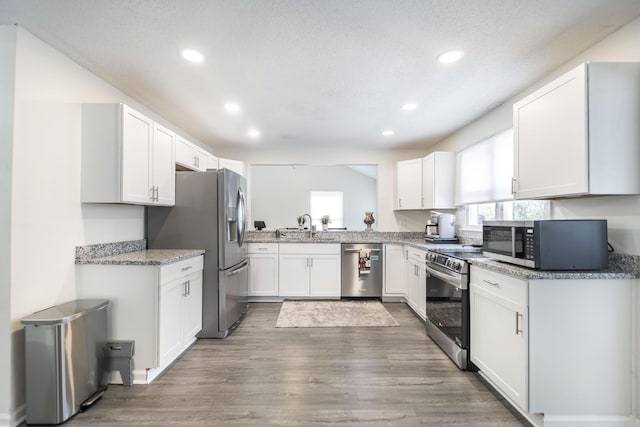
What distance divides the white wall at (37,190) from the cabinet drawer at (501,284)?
3086mm

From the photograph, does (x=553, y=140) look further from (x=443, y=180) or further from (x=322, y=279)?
(x=322, y=279)

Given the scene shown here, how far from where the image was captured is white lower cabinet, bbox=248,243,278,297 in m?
4.32

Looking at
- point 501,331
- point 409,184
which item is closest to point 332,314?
point 501,331

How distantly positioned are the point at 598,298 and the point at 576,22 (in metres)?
1.62

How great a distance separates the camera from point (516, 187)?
7.23ft

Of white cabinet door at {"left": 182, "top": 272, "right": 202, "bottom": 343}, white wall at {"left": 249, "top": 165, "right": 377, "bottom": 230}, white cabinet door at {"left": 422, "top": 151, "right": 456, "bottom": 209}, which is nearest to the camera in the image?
white cabinet door at {"left": 182, "top": 272, "right": 202, "bottom": 343}

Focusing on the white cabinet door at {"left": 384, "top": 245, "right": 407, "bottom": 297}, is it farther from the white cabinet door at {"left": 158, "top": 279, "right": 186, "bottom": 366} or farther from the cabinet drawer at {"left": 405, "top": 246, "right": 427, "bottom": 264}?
the white cabinet door at {"left": 158, "top": 279, "right": 186, "bottom": 366}

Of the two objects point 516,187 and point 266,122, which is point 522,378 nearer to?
point 516,187

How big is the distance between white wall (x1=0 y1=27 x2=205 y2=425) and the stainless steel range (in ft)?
9.98

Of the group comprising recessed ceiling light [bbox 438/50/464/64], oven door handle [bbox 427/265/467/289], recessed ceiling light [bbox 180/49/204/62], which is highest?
recessed ceiling light [bbox 180/49/204/62]

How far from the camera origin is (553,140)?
1.83 m

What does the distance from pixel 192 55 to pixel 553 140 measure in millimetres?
2498

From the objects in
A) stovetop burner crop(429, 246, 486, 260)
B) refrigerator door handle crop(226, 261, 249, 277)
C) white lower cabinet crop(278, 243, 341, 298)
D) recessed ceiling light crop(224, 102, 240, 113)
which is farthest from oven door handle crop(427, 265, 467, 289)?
recessed ceiling light crop(224, 102, 240, 113)

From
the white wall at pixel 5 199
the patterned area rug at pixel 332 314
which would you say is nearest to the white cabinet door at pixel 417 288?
the patterned area rug at pixel 332 314
